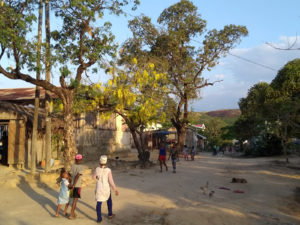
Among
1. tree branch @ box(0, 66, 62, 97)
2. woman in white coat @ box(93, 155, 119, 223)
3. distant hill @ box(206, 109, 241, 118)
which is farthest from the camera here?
distant hill @ box(206, 109, 241, 118)

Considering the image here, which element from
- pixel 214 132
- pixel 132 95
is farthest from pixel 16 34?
pixel 214 132

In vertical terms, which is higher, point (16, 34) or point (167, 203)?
point (16, 34)

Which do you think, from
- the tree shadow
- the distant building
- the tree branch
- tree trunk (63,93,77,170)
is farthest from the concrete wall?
the tree shadow

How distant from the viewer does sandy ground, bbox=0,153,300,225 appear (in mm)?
6973

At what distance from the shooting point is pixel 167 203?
346 inches

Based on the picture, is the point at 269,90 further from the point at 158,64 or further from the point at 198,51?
the point at 198,51

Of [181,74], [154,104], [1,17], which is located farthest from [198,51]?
[1,17]

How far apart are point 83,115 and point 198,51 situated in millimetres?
12350

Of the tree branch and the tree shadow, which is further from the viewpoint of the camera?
the tree branch

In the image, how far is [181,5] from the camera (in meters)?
25.6

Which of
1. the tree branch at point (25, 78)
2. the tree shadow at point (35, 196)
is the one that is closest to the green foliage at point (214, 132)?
the tree branch at point (25, 78)

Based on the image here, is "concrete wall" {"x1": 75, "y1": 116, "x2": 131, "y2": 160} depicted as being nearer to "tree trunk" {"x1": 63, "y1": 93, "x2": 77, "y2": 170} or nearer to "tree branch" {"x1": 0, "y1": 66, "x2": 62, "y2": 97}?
"tree trunk" {"x1": 63, "y1": 93, "x2": 77, "y2": 170}

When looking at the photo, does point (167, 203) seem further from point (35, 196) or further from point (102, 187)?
point (35, 196)

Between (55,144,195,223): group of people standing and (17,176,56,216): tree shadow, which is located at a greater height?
(55,144,195,223): group of people standing
